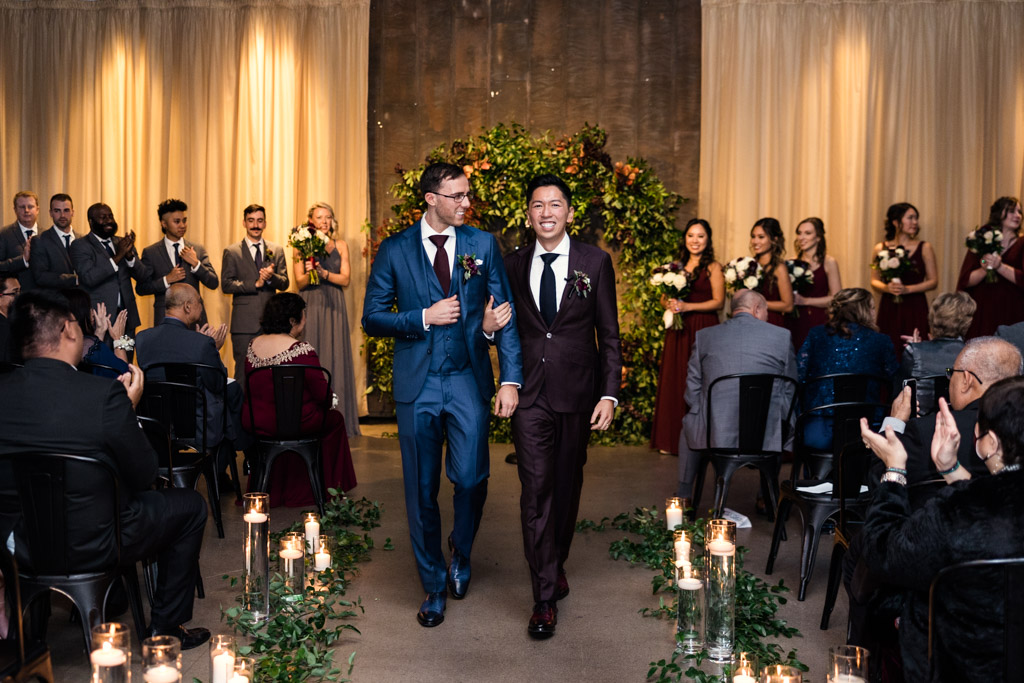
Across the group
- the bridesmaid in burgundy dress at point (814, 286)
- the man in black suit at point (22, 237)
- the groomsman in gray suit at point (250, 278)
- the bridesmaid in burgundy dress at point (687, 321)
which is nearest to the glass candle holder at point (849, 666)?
the bridesmaid in burgundy dress at point (687, 321)

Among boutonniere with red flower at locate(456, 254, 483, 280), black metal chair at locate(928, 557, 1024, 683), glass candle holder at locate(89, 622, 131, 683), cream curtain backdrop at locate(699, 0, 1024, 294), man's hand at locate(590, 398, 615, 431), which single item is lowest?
glass candle holder at locate(89, 622, 131, 683)

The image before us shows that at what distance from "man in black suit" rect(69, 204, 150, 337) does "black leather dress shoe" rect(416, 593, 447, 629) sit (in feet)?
15.1

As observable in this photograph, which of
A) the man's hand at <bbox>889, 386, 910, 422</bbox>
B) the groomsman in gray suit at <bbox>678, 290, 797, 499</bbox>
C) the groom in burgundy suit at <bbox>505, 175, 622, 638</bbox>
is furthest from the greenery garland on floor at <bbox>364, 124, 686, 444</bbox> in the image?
the man's hand at <bbox>889, 386, 910, 422</bbox>

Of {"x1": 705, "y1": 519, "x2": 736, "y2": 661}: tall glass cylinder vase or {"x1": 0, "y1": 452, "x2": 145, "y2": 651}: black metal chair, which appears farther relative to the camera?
{"x1": 705, "y1": 519, "x2": 736, "y2": 661}: tall glass cylinder vase

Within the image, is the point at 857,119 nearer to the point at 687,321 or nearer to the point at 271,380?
the point at 687,321

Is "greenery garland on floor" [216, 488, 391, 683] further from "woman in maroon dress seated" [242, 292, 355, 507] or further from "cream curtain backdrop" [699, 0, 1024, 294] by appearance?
"cream curtain backdrop" [699, 0, 1024, 294]

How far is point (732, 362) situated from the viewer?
5418mm

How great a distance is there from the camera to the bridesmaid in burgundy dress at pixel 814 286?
302 inches

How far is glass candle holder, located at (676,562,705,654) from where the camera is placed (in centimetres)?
378

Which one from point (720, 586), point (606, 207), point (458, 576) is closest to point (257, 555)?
point (458, 576)

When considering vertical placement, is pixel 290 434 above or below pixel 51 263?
below

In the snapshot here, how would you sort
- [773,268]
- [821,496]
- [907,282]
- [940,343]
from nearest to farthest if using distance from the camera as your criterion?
[821,496] < [940,343] < [773,268] < [907,282]

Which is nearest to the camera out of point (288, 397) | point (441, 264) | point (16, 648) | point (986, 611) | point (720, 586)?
point (986, 611)

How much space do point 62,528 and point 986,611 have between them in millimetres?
2670
